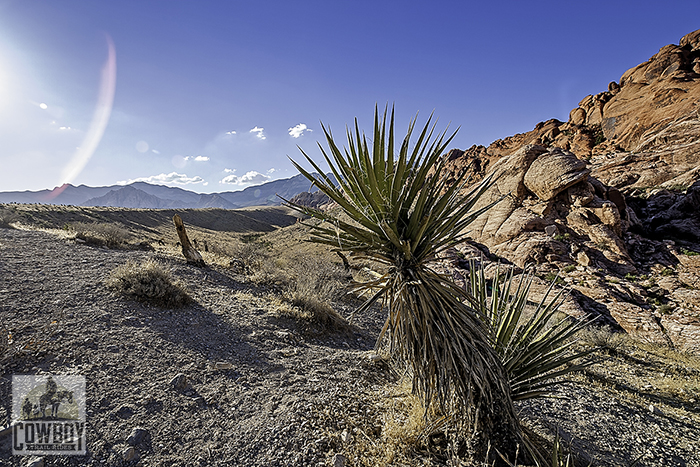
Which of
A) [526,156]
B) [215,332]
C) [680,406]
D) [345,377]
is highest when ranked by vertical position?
[526,156]

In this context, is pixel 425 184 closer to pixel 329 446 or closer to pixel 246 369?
pixel 329 446

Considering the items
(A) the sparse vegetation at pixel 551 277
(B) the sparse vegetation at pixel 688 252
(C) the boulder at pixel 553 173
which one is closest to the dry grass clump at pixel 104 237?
(A) the sparse vegetation at pixel 551 277

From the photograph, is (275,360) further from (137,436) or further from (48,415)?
(48,415)

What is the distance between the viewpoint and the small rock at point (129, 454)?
2.44 meters

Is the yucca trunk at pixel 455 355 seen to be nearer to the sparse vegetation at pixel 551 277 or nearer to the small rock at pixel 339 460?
the small rock at pixel 339 460

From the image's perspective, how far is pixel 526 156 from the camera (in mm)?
19375

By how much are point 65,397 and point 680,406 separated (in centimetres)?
954

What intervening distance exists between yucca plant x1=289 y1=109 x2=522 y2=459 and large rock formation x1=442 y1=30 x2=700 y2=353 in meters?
3.75

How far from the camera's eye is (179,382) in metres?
3.46

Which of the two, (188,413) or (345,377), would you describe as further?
(345,377)

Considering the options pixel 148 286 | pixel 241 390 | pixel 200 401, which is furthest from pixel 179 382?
pixel 148 286

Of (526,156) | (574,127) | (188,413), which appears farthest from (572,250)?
(574,127)

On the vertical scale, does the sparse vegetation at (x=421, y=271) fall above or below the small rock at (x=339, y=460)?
above

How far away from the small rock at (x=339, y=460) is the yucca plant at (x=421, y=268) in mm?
1095
